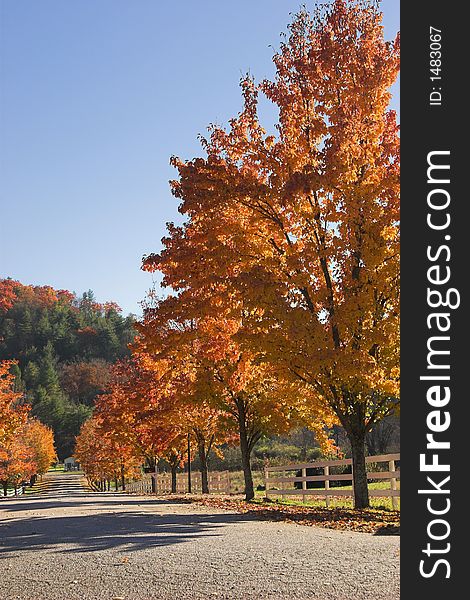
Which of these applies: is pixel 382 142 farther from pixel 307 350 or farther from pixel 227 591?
pixel 227 591

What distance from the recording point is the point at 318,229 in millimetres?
15203

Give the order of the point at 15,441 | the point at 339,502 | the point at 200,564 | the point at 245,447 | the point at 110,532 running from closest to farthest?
the point at 200,564 → the point at 110,532 → the point at 339,502 → the point at 245,447 → the point at 15,441

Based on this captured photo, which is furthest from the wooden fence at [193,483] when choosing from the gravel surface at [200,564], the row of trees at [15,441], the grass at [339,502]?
the gravel surface at [200,564]

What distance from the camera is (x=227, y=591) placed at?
6.35 m

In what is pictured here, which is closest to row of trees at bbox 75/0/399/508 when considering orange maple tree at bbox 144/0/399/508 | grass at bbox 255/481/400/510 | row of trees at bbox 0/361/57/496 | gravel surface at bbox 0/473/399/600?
orange maple tree at bbox 144/0/399/508

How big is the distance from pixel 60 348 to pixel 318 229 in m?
151

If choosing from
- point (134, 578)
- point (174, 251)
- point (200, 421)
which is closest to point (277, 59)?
point (174, 251)

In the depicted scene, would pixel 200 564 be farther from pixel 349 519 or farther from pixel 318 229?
pixel 318 229

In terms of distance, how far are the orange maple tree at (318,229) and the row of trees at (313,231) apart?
0.03m

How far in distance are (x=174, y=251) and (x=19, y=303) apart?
158 metres

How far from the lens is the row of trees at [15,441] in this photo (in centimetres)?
2877

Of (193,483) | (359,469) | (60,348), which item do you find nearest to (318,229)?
(359,469)

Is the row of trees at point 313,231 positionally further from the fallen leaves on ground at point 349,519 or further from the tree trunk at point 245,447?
the tree trunk at point 245,447

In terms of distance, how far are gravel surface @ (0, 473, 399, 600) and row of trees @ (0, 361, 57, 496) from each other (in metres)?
18.0
